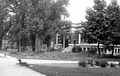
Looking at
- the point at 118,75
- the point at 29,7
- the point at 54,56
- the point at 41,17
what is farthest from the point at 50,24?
the point at 118,75

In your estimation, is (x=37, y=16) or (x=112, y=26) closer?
(x=112, y=26)

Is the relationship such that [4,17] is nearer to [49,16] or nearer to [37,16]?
[37,16]

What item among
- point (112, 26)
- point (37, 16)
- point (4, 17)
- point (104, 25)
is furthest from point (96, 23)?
point (4, 17)

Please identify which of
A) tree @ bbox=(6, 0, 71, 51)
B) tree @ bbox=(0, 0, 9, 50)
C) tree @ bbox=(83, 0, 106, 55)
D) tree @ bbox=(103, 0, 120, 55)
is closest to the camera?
tree @ bbox=(103, 0, 120, 55)

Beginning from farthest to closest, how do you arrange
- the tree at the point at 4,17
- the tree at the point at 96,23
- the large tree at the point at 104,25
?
the tree at the point at 4,17 < the tree at the point at 96,23 < the large tree at the point at 104,25

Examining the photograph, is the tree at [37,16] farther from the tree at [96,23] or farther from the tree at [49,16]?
the tree at [96,23]

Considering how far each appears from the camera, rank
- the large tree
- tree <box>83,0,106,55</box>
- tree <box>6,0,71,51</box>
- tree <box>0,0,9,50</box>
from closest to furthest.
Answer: the large tree, tree <box>83,0,106,55</box>, tree <box>6,0,71,51</box>, tree <box>0,0,9,50</box>

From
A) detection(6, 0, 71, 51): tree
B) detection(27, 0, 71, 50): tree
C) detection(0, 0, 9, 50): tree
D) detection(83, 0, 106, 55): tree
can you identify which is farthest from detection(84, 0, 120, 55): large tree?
detection(0, 0, 9, 50): tree

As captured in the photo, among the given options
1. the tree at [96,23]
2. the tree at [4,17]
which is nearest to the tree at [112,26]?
the tree at [96,23]

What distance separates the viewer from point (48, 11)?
161ft

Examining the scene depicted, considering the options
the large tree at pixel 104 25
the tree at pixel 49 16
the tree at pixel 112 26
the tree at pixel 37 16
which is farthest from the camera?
the tree at pixel 49 16

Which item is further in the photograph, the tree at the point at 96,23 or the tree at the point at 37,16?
the tree at the point at 37,16

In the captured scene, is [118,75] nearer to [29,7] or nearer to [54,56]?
[54,56]

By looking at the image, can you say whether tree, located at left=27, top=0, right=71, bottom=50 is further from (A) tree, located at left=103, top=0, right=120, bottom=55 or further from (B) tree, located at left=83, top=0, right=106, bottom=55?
(A) tree, located at left=103, top=0, right=120, bottom=55
